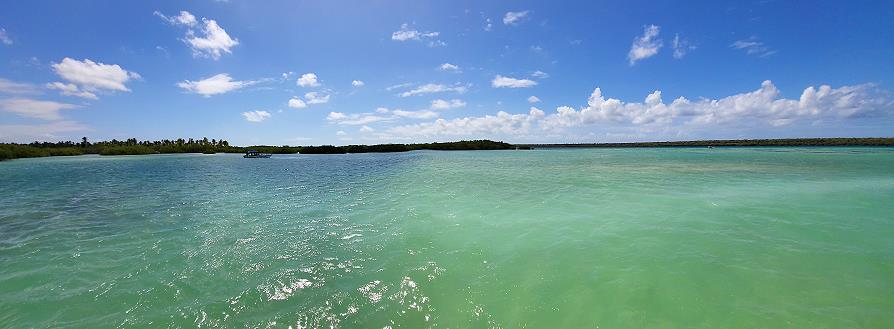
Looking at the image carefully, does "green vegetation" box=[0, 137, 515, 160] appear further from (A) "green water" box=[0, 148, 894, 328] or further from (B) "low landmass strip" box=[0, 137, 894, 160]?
(A) "green water" box=[0, 148, 894, 328]

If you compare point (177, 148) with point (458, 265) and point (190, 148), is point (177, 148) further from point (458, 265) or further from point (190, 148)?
point (458, 265)

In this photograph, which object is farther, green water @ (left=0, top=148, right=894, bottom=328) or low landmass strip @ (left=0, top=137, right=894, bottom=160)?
low landmass strip @ (left=0, top=137, right=894, bottom=160)

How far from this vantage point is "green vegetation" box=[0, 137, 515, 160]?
3124 inches

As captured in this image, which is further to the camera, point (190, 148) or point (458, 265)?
point (190, 148)

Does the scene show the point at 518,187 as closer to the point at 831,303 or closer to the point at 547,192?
the point at 547,192

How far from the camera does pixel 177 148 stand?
12425cm

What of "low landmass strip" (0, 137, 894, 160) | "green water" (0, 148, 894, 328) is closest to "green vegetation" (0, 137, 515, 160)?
"low landmass strip" (0, 137, 894, 160)

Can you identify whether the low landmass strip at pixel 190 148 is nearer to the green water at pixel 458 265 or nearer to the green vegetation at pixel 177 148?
the green vegetation at pixel 177 148

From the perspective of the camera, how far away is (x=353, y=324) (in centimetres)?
485

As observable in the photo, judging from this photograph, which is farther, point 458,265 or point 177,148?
point 177,148

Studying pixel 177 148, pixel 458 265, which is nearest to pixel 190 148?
pixel 177 148

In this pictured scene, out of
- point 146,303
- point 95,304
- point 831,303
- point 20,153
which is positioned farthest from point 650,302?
point 20,153

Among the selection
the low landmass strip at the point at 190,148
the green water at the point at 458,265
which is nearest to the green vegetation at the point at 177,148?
the low landmass strip at the point at 190,148

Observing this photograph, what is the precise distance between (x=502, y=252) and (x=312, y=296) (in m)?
4.20
